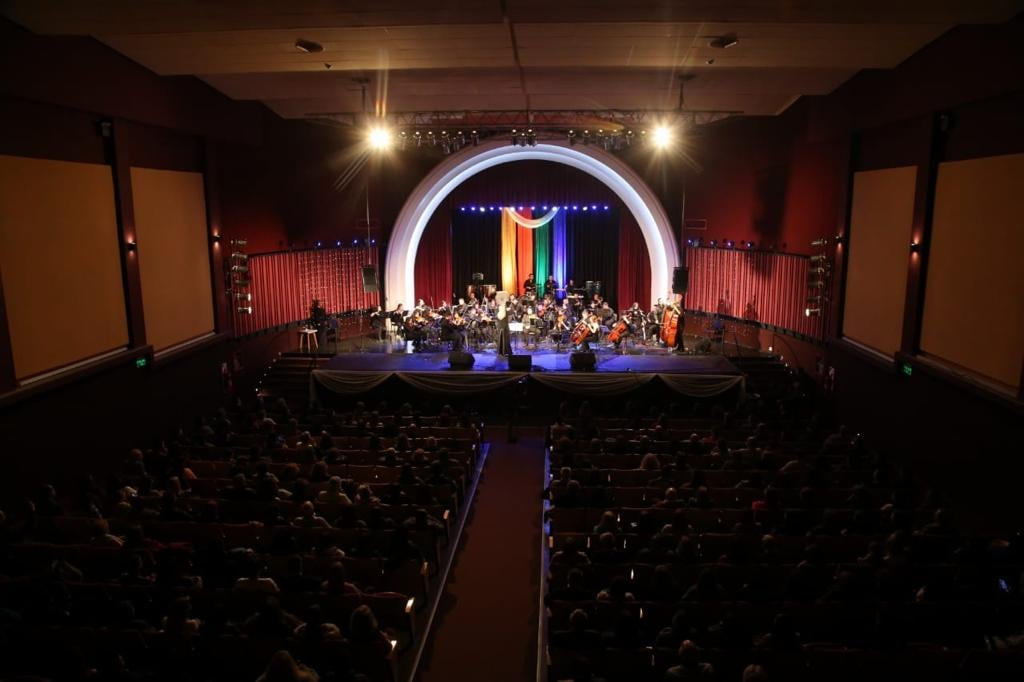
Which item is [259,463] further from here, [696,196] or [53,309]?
[696,196]

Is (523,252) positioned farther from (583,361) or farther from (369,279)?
(583,361)

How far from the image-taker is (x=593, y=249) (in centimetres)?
2412

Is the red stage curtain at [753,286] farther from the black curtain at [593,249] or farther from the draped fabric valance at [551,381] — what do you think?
the black curtain at [593,249]

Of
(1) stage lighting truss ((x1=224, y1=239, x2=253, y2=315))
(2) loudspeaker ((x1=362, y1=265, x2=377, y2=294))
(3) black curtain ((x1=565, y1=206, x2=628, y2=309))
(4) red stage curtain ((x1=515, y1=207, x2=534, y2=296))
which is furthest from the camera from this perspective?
(4) red stage curtain ((x1=515, y1=207, x2=534, y2=296))

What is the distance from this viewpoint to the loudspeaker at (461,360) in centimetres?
1462

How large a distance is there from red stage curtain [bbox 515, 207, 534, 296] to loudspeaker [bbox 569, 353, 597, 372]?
34.0ft

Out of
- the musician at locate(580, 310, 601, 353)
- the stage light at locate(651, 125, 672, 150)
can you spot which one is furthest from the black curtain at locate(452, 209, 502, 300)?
the stage light at locate(651, 125, 672, 150)

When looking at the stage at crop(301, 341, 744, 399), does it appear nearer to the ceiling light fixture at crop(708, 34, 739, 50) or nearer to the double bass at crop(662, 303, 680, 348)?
the double bass at crop(662, 303, 680, 348)

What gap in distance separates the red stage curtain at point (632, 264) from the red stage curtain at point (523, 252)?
307 centimetres

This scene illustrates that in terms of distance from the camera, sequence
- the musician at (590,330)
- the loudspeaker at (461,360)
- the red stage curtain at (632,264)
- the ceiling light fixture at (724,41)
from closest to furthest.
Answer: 1. the ceiling light fixture at (724,41)
2. the loudspeaker at (461,360)
3. the musician at (590,330)
4. the red stage curtain at (632,264)

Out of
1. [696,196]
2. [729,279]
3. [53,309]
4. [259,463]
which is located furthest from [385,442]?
[696,196]

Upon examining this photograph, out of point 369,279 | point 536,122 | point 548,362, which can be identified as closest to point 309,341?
point 369,279

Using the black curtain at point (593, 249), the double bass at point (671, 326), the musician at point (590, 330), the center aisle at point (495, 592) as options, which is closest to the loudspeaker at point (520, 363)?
the musician at point (590, 330)

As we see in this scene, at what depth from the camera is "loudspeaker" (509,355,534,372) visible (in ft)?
47.4
